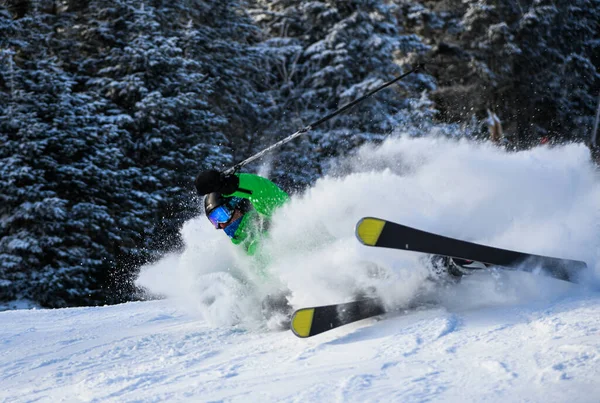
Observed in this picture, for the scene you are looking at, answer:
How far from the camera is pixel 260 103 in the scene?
19812 mm

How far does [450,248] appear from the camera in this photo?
400 cm

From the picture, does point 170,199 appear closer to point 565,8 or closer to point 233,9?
point 233,9

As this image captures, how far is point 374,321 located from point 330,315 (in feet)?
1.24

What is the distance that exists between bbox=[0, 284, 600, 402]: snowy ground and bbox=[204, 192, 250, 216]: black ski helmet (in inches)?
41.2

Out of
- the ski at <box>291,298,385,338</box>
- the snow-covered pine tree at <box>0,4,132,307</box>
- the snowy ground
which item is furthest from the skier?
the snow-covered pine tree at <box>0,4,132,307</box>

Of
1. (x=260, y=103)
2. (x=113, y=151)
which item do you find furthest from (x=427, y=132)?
(x=113, y=151)

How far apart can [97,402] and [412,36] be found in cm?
1857

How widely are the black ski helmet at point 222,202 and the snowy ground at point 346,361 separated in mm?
1047

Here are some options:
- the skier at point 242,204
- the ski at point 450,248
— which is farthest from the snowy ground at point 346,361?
the skier at point 242,204

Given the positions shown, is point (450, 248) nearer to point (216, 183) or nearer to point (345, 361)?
point (345, 361)

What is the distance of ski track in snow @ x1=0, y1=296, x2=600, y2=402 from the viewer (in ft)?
9.01

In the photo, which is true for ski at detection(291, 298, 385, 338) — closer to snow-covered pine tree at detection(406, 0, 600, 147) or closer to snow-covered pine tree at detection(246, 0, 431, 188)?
snow-covered pine tree at detection(246, 0, 431, 188)

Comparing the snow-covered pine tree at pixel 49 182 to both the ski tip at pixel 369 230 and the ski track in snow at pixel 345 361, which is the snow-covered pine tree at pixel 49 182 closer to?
the ski track in snow at pixel 345 361

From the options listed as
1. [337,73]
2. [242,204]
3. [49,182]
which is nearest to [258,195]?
[242,204]
